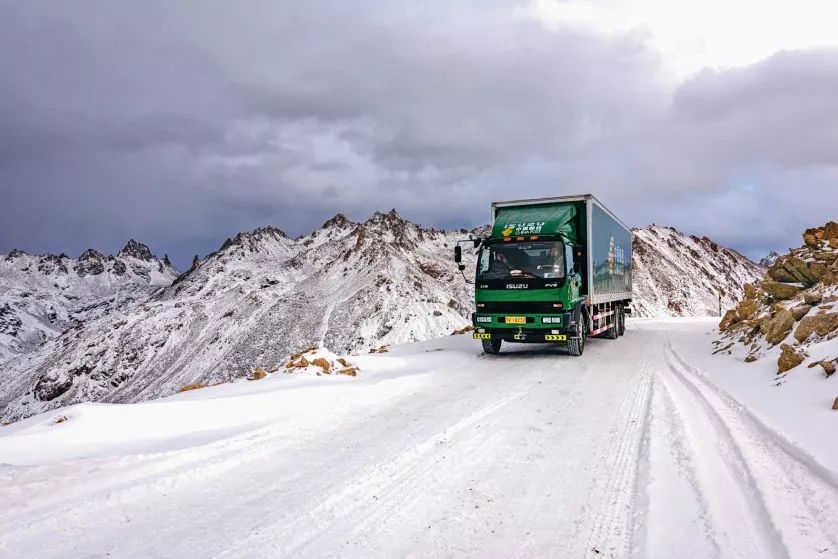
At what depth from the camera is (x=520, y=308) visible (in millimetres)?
12734

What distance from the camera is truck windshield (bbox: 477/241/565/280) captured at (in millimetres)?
12555

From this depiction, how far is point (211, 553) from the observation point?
11.1 feet

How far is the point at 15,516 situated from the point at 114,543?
1.09 metres

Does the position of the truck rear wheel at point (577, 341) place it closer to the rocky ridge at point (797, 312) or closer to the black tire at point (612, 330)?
the rocky ridge at point (797, 312)

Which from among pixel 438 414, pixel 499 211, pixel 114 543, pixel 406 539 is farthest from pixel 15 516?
pixel 499 211

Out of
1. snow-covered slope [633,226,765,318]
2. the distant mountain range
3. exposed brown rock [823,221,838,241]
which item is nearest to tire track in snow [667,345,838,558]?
exposed brown rock [823,221,838,241]

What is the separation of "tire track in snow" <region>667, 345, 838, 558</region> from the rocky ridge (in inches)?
76.7

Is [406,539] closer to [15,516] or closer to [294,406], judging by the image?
[15,516]

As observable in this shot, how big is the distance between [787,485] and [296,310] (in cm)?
6331

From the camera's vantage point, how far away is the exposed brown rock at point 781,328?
9719 mm

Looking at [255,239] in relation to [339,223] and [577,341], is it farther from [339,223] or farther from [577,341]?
[577,341]

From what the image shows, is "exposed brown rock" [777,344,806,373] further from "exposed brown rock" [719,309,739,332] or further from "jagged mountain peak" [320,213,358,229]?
"jagged mountain peak" [320,213,358,229]

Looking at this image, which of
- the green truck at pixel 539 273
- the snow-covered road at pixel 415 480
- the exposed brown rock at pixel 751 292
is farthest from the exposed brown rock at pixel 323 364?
the exposed brown rock at pixel 751 292

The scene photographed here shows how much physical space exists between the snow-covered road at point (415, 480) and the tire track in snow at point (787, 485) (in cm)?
2
